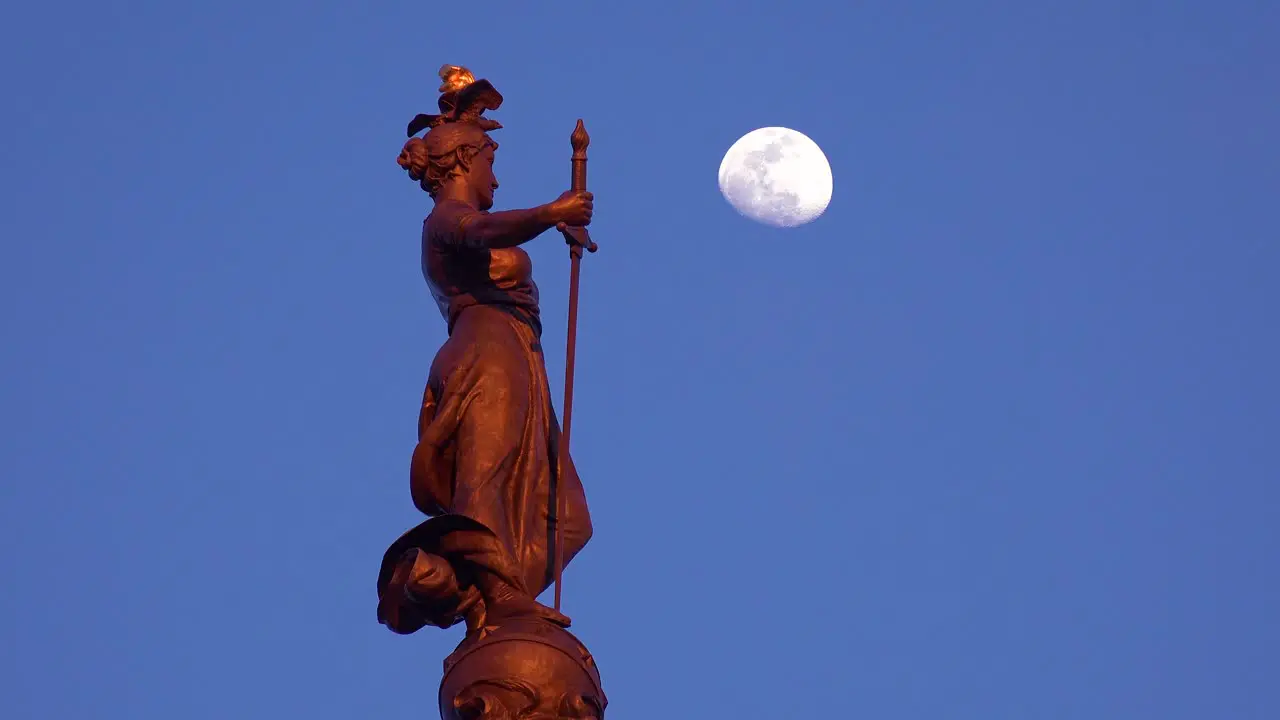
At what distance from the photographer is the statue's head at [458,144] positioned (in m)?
20.5

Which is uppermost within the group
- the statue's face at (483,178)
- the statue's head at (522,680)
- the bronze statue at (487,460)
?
the statue's face at (483,178)

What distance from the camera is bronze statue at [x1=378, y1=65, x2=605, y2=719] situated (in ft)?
60.1

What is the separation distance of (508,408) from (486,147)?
2.12 m

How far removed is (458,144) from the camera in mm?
20562

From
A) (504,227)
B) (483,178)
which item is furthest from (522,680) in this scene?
(483,178)

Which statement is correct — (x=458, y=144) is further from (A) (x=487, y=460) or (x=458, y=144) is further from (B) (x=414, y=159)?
(A) (x=487, y=460)

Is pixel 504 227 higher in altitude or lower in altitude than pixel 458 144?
lower

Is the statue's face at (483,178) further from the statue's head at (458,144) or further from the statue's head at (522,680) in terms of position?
the statue's head at (522,680)

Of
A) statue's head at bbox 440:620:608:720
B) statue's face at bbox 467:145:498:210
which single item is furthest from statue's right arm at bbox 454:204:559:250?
statue's head at bbox 440:620:608:720

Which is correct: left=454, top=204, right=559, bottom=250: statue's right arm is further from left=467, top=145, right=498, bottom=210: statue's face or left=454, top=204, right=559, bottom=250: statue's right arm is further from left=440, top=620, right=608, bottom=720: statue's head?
left=440, top=620, right=608, bottom=720: statue's head

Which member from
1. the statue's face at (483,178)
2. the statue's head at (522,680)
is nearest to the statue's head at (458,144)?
the statue's face at (483,178)

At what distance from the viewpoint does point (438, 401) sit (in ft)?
64.7

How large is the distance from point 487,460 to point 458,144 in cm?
246

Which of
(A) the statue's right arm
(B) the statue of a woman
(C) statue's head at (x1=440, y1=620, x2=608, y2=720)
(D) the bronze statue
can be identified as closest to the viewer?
(C) statue's head at (x1=440, y1=620, x2=608, y2=720)
